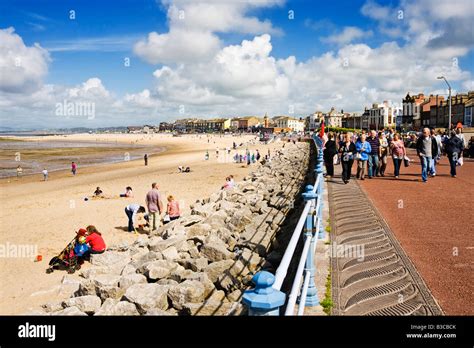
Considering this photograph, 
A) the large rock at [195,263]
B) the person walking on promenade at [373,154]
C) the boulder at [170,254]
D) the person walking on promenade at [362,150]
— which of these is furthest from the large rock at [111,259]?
the person walking on promenade at [373,154]

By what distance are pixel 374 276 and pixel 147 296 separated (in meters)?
3.09

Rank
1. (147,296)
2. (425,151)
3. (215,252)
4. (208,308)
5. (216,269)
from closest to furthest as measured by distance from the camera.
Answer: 1. (208,308)
2. (147,296)
3. (216,269)
4. (215,252)
5. (425,151)

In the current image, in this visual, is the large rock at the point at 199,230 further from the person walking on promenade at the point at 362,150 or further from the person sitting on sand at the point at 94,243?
the person walking on promenade at the point at 362,150

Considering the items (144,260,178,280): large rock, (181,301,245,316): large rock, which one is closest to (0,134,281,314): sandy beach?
(144,260,178,280): large rock

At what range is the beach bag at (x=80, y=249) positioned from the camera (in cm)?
926

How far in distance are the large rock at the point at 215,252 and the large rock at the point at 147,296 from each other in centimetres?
141

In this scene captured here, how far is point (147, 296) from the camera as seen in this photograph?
5.61m

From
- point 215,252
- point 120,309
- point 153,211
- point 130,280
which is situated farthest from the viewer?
point 153,211

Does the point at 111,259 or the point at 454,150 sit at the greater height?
the point at 454,150

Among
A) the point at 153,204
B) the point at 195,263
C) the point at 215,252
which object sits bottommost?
the point at 195,263

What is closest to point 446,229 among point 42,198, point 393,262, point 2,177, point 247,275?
point 393,262

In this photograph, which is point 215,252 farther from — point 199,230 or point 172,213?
point 172,213

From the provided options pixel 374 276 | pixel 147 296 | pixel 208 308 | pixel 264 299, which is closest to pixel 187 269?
pixel 147 296
